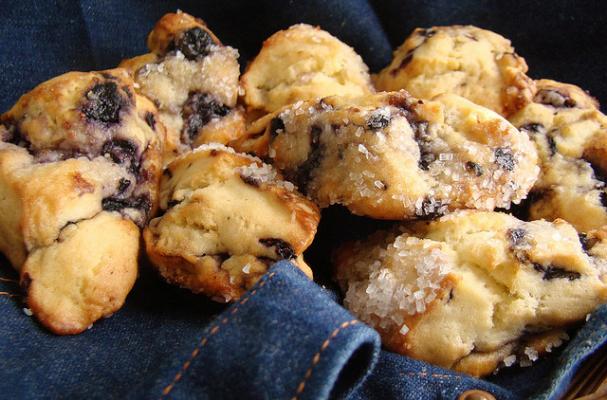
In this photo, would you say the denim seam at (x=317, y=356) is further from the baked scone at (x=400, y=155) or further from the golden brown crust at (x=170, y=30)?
the golden brown crust at (x=170, y=30)

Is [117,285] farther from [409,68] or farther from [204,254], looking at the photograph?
[409,68]

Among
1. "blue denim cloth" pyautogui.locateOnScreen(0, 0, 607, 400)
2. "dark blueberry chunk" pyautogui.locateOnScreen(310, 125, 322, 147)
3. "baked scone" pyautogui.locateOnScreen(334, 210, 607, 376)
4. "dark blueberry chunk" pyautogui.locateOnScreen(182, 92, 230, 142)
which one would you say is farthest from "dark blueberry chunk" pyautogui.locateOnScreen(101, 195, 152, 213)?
"baked scone" pyautogui.locateOnScreen(334, 210, 607, 376)

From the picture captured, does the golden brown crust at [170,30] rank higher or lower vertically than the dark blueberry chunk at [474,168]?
higher

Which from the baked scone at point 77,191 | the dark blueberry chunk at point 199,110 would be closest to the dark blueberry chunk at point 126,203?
the baked scone at point 77,191

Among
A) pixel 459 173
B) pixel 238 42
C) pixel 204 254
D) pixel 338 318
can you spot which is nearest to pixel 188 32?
pixel 238 42

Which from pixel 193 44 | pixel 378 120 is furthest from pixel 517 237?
pixel 193 44

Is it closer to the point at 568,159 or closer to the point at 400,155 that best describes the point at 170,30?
the point at 400,155
